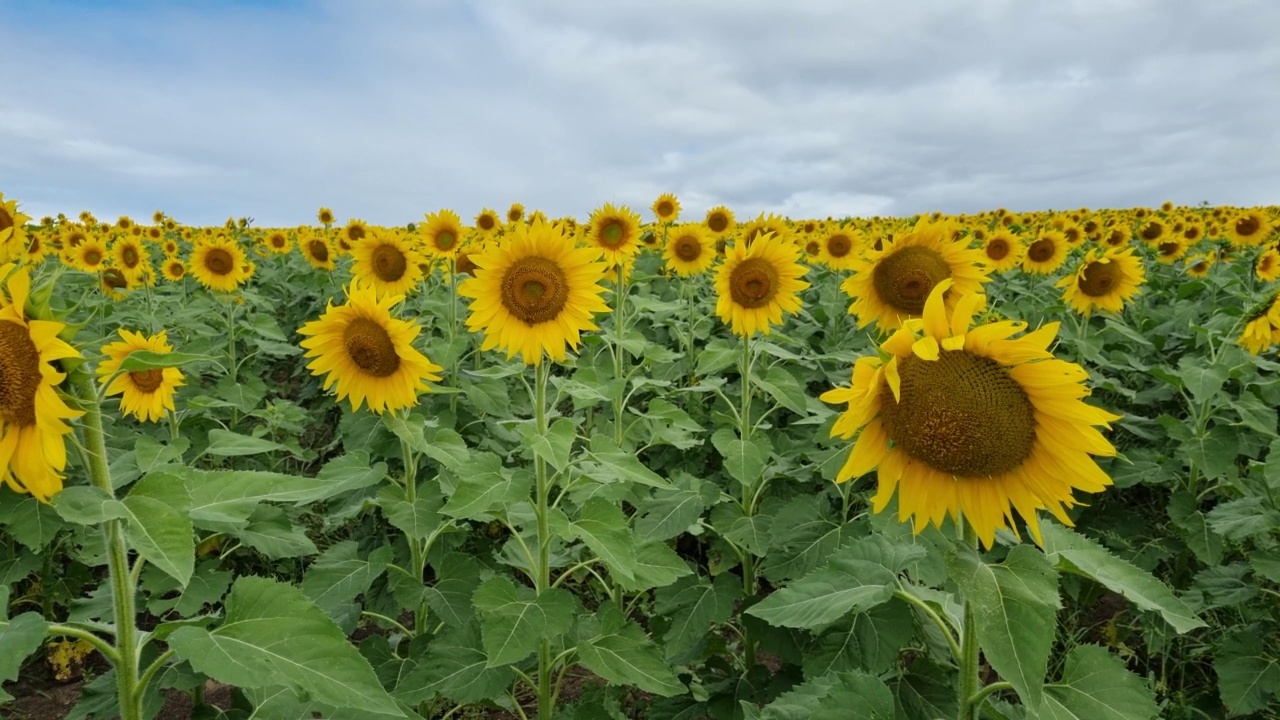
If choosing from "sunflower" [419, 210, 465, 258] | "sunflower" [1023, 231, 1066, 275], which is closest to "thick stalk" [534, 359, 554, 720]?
"sunflower" [419, 210, 465, 258]

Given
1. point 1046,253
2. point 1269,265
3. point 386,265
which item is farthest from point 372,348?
point 1269,265

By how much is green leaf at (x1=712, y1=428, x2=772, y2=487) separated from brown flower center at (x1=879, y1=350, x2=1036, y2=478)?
5.85 feet

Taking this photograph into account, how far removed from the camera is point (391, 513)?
3434 mm

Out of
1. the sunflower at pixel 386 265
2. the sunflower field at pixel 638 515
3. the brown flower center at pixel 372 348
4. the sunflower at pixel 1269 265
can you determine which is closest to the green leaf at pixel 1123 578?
the sunflower field at pixel 638 515

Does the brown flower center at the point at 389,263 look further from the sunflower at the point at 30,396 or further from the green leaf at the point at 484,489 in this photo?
the sunflower at the point at 30,396

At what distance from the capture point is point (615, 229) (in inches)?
286

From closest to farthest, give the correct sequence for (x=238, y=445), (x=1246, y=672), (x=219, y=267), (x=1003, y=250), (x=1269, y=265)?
(x=238, y=445) → (x=1246, y=672) → (x=219, y=267) → (x=1003, y=250) → (x=1269, y=265)

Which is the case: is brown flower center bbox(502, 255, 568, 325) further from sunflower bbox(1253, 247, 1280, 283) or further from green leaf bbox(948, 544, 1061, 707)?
sunflower bbox(1253, 247, 1280, 283)

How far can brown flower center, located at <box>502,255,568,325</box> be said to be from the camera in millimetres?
3463

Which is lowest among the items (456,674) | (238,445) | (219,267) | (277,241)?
(456,674)

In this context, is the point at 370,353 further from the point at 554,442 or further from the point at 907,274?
the point at 907,274

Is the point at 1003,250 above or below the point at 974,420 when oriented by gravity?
above

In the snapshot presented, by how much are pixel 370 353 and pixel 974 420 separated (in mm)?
2639

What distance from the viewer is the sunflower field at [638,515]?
1.88m
